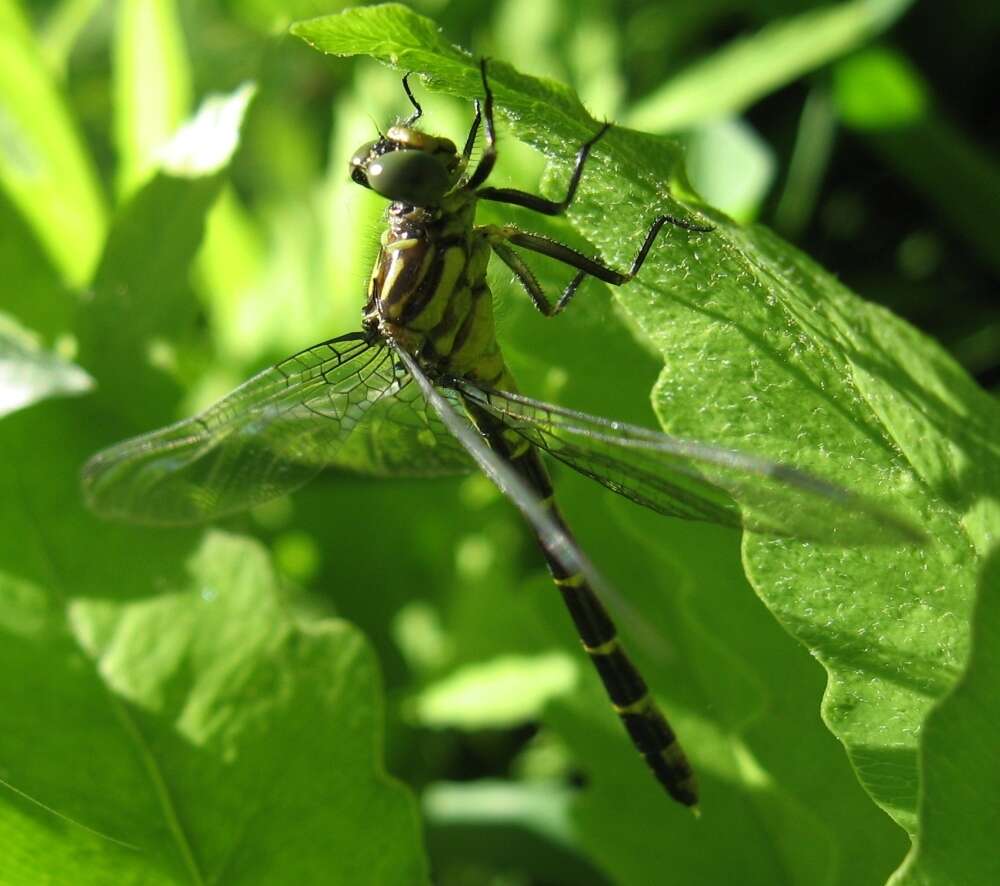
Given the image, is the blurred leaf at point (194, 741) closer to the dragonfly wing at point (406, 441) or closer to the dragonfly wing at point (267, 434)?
the dragonfly wing at point (267, 434)

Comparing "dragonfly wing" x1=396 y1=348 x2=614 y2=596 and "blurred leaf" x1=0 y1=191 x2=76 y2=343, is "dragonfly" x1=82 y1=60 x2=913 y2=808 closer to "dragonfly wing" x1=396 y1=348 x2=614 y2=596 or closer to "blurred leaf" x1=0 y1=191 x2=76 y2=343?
"dragonfly wing" x1=396 y1=348 x2=614 y2=596

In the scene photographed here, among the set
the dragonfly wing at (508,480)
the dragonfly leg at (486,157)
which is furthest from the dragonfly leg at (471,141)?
the dragonfly wing at (508,480)

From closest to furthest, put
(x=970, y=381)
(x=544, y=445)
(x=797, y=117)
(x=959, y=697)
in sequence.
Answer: (x=959, y=697), (x=970, y=381), (x=544, y=445), (x=797, y=117)

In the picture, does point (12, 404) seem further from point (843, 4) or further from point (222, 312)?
point (843, 4)

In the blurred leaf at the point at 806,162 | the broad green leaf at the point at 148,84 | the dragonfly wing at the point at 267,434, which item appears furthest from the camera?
the blurred leaf at the point at 806,162

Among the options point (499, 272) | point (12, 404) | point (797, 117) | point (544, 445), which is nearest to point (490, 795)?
point (544, 445)

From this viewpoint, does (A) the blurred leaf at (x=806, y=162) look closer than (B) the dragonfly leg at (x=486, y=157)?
No

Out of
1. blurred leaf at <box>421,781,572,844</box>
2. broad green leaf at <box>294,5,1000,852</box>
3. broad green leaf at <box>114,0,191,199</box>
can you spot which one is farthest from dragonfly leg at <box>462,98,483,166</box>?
blurred leaf at <box>421,781,572,844</box>
